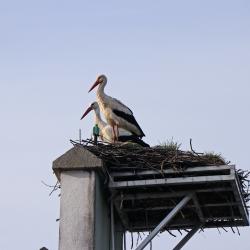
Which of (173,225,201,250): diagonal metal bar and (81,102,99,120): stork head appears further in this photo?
(81,102,99,120): stork head

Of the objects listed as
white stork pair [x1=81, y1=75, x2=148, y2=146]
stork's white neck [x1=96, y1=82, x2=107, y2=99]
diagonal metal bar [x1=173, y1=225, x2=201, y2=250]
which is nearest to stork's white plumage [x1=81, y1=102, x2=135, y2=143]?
white stork pair [x1=81, y1=75, x2=148, y2=146]

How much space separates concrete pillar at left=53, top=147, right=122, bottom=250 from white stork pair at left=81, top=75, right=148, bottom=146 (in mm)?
3396

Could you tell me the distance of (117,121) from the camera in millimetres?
15117

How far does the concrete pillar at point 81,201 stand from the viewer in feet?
35.5

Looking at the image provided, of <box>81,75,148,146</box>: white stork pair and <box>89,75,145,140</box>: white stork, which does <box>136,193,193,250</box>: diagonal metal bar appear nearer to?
<box>81,75,148,146</box>: white stork pair

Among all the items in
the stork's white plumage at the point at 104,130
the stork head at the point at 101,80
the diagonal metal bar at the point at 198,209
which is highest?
the stork head at the point at 101,80

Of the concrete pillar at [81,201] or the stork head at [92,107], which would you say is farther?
the stork head at [92,107]

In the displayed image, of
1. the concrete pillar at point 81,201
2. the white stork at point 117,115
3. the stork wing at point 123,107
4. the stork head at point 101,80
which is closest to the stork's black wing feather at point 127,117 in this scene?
the white stork at point 117,115

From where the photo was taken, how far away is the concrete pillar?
10.8 m

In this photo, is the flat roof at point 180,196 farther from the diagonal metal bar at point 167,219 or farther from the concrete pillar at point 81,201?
the concrete pillar at point 81,201

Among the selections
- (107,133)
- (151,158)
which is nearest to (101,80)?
(107,133)

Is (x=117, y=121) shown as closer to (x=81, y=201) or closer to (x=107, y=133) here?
(x=107, y=133)

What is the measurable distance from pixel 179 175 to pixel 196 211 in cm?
103

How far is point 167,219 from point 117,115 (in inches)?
162
